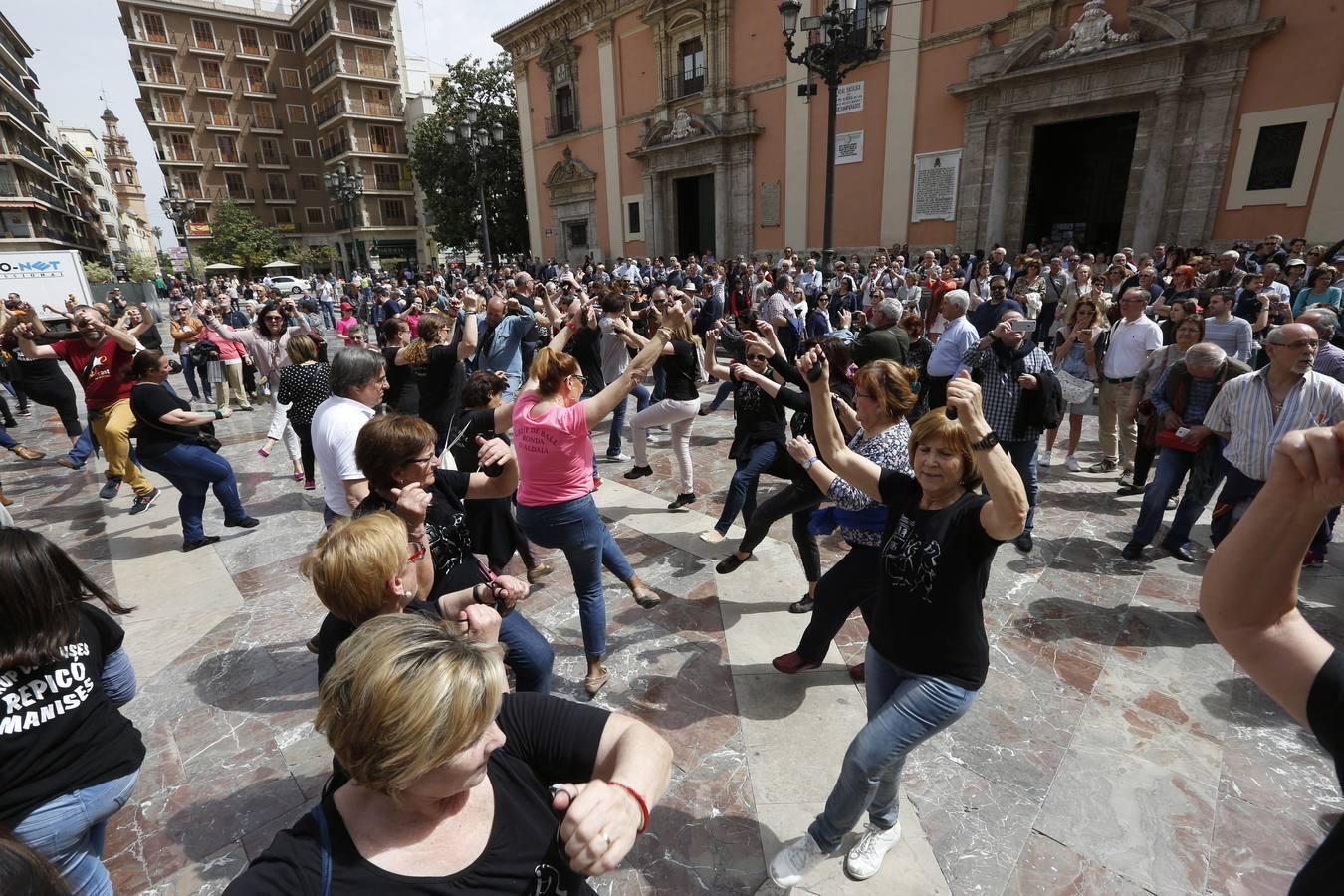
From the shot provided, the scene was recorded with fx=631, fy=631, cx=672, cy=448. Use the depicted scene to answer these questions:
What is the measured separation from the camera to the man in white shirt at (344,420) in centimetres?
327

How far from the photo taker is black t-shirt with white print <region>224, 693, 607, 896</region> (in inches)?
45.7

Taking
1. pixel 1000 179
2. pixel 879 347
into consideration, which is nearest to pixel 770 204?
pixel 1000 179

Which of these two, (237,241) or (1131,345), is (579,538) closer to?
(1131,345)

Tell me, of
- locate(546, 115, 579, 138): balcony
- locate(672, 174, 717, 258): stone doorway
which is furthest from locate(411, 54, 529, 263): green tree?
locate(672, 174, 717, 258): stone doorway

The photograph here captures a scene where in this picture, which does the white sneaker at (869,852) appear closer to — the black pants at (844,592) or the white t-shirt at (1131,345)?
the black pants at (844,592)

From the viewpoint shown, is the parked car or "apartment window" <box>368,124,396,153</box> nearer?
the parked car

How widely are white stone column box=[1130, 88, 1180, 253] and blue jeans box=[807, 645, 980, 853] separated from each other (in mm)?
16127

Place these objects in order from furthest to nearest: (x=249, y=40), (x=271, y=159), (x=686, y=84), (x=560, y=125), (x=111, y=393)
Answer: (x=271, y=159), (x=249, y=40), (x=560, y=125), (x=686, y=84), (x=111, y=393)

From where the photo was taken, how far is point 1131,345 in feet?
19.1

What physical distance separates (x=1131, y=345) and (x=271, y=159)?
6107cm

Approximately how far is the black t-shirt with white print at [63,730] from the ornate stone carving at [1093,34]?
59.3 ft

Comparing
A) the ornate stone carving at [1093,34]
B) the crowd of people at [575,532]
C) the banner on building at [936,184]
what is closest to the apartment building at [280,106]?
the banner on building at [936,184]

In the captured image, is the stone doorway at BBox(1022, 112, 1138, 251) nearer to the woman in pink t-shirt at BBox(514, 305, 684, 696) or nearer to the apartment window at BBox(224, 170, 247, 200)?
the woman in pink t-shirt at BBox(514, 305, 684, 696)

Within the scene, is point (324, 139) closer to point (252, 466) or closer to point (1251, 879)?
point (252, 466)
